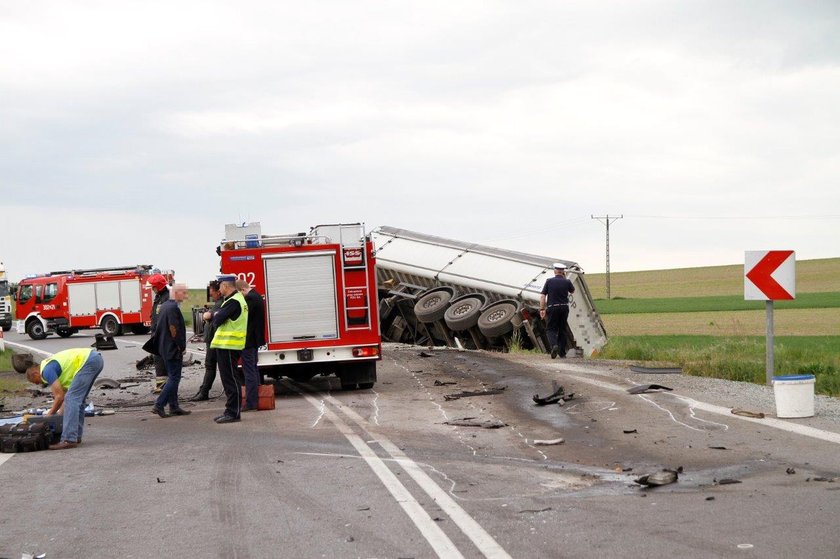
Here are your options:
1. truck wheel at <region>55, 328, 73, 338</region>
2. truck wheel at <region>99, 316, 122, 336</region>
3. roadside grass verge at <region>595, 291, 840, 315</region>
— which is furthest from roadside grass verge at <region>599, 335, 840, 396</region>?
roadside grass verge at <region>595, 291, 840, 315</region>

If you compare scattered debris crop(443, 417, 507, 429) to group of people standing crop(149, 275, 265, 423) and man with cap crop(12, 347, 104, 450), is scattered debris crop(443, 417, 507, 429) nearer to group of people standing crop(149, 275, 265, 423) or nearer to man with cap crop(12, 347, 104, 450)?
group of people standing crop(149, 275, 265, 423)

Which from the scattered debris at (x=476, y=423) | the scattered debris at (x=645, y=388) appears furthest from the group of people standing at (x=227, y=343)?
the scattered debris at (x=645, y=388)

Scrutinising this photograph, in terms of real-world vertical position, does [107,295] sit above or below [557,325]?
below

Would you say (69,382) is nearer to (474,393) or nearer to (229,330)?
(229,330)

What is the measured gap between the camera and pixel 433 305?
27.4 m

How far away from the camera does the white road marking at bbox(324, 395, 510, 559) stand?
6145mm

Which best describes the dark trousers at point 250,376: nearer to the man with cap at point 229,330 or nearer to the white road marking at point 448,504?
the man with cap at point 229,330

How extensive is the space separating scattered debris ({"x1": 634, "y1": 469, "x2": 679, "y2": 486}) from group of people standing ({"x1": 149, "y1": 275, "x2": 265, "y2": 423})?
21.7 ft

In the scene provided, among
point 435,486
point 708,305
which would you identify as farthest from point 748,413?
point 708,305

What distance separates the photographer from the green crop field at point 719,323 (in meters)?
17.7

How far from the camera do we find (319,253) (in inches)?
664

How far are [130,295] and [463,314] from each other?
24.7 meters

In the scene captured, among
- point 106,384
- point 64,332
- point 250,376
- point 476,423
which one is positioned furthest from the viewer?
point 64,332

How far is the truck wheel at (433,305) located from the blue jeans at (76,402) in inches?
623
